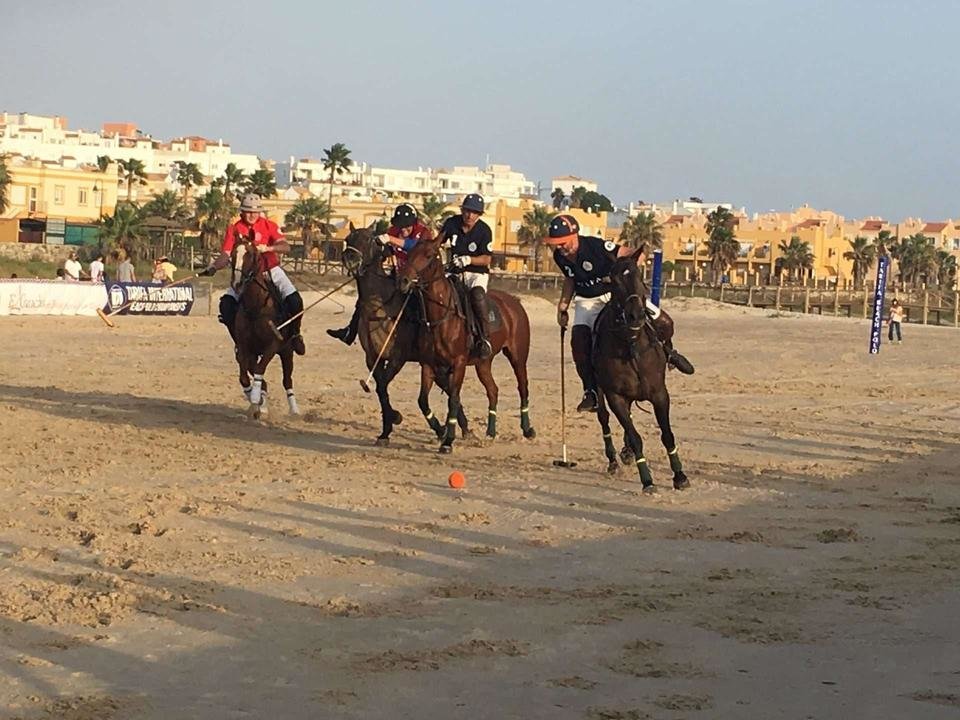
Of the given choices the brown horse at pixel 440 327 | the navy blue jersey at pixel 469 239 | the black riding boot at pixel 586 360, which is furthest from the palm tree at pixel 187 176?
the black riding boot at pixel 586 360

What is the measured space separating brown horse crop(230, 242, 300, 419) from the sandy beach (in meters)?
0.62

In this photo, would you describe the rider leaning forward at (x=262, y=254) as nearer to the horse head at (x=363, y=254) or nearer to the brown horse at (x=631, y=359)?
the horse head at (x=363, y=254)

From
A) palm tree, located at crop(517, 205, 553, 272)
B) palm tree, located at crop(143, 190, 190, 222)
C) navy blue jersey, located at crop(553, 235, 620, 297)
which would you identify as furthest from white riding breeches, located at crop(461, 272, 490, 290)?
palm tree, located at crop(517, 205, 553, 272)

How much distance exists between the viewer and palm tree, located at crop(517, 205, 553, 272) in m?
114

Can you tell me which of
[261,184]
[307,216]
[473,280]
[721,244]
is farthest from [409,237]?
[721,244]

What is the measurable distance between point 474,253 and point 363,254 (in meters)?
1.20

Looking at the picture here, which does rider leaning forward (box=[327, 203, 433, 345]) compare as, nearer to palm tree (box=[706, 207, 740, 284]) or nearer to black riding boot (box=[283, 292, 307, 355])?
black riding boot (box=[283, 292, 307, 355])

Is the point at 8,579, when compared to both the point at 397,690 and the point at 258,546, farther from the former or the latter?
the point at 397,690

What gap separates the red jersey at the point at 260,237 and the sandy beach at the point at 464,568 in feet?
6.58

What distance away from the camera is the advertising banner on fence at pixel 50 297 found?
128 ft

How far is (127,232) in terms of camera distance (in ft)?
262

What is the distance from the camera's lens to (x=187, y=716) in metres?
6.39

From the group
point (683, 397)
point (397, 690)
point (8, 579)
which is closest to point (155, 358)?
point (683, 397)

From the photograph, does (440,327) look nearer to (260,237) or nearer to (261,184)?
(260,237)
